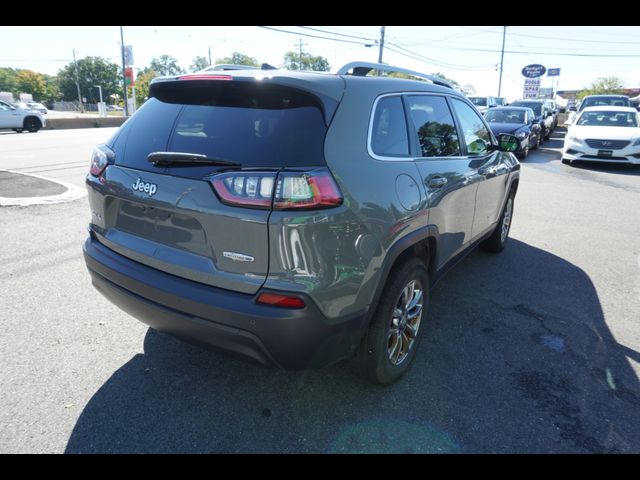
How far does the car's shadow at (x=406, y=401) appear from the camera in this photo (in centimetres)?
233

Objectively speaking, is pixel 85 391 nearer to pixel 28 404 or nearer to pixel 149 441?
pixel 28 404

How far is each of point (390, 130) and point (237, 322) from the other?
142cm

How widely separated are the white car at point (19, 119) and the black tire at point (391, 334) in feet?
77.7

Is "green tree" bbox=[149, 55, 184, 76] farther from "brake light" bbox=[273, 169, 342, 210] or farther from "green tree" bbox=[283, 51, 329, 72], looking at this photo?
"brake light" bbox=[273, 169, 342, 210]

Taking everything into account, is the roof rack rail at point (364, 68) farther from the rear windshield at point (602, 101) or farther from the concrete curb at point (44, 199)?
the rear windshield at point (602, 101)

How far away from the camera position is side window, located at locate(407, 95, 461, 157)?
2965 millimetres

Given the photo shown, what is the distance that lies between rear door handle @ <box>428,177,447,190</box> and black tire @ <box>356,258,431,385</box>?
1.61ft

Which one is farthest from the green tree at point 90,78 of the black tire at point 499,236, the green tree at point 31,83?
the black tire at point 499,236

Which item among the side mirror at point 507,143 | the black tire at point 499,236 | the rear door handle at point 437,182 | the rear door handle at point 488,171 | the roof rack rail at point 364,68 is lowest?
the black tire at point 499,236

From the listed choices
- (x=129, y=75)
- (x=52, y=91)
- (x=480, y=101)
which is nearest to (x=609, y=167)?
(x=480, y=101)

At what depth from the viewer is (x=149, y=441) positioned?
227cm

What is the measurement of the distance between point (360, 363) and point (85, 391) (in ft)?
5.26

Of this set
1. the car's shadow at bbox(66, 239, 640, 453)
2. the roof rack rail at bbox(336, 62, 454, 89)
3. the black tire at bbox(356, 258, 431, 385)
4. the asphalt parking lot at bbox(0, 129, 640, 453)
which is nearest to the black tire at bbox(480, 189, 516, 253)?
the asphalt parking lot at bbox(0, 129, 640, 453)

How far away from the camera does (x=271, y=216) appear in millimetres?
1974
